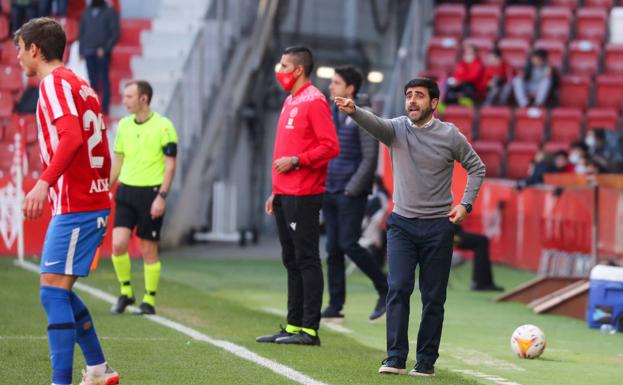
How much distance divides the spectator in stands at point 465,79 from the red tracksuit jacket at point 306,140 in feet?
42.3

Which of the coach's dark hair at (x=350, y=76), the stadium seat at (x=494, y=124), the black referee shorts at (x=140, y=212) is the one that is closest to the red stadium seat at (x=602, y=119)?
the stadium seat at (x=494, y=124)

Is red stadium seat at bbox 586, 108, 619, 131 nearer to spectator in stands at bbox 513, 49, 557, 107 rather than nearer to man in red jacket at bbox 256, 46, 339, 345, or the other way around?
spectator in stands at bbox 513, 49, 557, 107

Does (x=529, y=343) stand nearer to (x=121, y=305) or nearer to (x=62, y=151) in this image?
(x=121, y=305)

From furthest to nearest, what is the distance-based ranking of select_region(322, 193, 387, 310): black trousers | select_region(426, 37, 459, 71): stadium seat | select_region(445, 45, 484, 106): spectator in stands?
select_region(426, 37, 459, 71): stadium seat
select_region(445, 45, 484, 106): spectator in stands
select_region(322, 193, 387, 310): black trousers

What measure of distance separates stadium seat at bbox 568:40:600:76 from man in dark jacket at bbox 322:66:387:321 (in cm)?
1279

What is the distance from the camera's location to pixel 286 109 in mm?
10641

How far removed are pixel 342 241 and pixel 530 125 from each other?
11.3 m

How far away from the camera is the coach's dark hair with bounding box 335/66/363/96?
39.3 feet

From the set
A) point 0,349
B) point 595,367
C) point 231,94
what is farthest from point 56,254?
point 231,94

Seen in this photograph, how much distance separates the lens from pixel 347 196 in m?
12.1

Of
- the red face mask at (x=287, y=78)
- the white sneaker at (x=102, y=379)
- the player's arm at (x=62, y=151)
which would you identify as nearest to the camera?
the player's arm at (x=62, y=151)

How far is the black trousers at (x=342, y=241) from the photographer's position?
40.0 feet

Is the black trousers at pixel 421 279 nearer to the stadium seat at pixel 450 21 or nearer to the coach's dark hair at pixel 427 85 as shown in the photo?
the coach's dark hair at pixel 427 85

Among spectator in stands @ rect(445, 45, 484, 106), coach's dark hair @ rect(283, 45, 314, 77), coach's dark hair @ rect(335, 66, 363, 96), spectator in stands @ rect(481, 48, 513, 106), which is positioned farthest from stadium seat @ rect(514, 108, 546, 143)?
coach's dark hair @ rect(283, 45, 314, 77)
